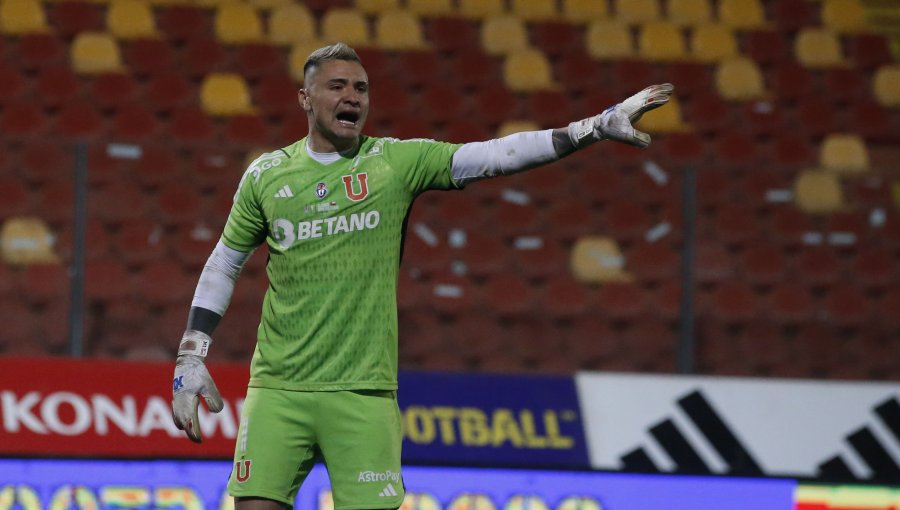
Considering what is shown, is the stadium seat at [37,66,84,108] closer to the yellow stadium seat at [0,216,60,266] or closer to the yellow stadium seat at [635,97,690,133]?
the yellow stadium seat at [0,216,60,266]

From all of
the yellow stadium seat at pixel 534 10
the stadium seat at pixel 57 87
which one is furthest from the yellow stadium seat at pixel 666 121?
the stadium seat at pixel 57 87

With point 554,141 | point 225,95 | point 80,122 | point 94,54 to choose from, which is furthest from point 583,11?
point 554,141

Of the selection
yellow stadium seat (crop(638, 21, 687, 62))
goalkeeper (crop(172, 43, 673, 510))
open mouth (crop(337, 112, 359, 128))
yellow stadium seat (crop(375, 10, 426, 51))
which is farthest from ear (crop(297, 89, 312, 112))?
yellow stadium seat (crop(638, 21, 687, 62))

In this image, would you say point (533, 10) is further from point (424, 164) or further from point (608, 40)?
point (424, 164)

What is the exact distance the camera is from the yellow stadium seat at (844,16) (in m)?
11.0

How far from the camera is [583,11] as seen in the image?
416 inches

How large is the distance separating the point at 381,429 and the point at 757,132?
6.31 meters

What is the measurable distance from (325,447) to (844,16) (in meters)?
8.23

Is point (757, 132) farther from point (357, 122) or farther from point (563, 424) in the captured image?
point (357, 122)

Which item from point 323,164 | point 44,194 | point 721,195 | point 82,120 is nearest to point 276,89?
point 82,120

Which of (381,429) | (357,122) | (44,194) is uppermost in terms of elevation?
(44,194)

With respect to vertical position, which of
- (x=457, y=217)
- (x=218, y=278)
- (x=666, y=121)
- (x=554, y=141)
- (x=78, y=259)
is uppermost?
(x=666, y=121)

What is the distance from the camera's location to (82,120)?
869cm

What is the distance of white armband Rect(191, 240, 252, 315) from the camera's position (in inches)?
164
